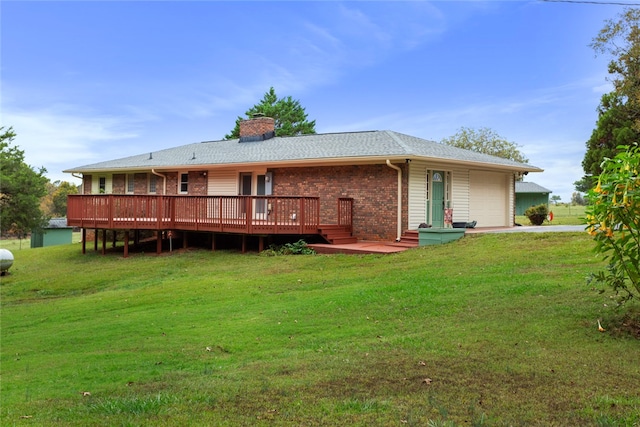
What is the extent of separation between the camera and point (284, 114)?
154 ft

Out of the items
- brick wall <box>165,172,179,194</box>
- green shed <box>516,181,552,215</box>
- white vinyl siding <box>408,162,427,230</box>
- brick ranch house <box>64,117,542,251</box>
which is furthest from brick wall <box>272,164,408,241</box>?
green shed <box>516,181,552,215</box>

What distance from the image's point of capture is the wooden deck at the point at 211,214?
15.9 meters

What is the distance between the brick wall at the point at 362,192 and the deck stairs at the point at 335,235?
2.09 feet

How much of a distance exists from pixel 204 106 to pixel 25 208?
9578 mm

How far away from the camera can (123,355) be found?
20.2 feet

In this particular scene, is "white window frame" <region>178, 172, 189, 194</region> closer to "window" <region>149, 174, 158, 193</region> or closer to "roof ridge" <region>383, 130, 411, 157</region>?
"window" <region>149, 174, 158, 193</region>

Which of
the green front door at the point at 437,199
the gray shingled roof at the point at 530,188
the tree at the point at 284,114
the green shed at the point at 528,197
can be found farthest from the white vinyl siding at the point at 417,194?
the green shed at the point at 528,197

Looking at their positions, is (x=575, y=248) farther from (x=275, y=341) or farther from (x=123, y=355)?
(x=123, y=355)

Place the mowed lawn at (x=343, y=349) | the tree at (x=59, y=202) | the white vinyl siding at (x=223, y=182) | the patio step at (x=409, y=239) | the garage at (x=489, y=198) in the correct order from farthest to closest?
the tree at (x=59, y=202) < the white vinyl siding at (x=223, y=182) < the garage at (x=489, y=198) < the patio step at (x=409, y=239) < the mowed lawn at (x=343, y=349)

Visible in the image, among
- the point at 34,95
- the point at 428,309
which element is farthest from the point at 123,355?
the point at 34,95

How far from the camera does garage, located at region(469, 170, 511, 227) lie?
19.2 metres

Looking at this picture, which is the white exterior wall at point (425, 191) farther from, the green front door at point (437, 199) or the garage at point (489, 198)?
the garage at point (489, 198)

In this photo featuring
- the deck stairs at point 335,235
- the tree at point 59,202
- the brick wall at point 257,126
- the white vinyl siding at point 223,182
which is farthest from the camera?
the tree at point 59,202

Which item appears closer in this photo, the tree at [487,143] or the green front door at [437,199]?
the green front door at [437,199]
